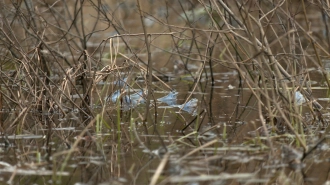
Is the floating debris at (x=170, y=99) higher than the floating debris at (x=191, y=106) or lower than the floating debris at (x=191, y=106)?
higher

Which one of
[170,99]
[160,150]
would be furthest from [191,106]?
[160,150]

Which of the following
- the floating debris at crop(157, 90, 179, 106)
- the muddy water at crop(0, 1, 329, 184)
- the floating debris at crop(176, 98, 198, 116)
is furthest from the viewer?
the floating debris at crop(157, 90, 179, 106)

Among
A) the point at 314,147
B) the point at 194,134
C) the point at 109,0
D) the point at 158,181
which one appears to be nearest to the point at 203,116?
the point at 194,134

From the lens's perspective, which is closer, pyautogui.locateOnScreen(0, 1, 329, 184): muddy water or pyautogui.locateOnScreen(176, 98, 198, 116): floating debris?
pyautogui.locateOnScreen(0, 1, 329, 184): muddy water

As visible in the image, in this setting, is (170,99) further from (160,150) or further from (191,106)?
(160,150)

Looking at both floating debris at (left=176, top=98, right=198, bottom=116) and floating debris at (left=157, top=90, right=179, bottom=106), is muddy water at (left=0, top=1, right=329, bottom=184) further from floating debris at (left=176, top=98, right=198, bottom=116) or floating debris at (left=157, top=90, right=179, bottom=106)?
floating debris at (left=157, top=90, right=179, bottom=106)

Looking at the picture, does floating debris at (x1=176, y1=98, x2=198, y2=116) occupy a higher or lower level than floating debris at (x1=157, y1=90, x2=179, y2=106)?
lower

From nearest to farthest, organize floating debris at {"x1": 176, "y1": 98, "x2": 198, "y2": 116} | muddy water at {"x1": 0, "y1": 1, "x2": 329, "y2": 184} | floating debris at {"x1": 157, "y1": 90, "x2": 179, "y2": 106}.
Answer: muddy water at {"x1": 0, "y1": 1, "x2": 329, "y2": 184}
floating debris at {"x1": 176, "y1": 98, "x2": 198, "y2": 116}
floating debris at {"x1": 157, "y1": 90, "x2": 179, "y2": 106}

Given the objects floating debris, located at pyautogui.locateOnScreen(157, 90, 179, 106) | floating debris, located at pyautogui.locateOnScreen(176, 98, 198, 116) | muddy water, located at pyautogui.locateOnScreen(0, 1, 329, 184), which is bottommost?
muddy water, located at pyautogui.locateOnScreen(0, 1, 329, 184)

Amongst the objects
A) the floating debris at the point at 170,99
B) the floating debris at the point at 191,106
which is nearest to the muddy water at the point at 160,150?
the floating debris at the point at 191,106

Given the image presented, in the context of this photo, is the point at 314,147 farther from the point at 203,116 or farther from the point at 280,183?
the point at 203,116

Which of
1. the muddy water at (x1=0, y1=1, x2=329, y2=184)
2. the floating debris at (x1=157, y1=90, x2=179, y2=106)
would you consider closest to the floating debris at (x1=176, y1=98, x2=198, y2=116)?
the muddy water at (x1=0, y1=1, x2=329, y2=184)

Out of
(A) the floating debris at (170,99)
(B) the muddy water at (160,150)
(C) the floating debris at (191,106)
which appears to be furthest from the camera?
(A) the floating debris at (170,99)

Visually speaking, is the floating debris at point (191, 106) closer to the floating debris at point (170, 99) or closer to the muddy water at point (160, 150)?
the muddy water at point (160, 150)
